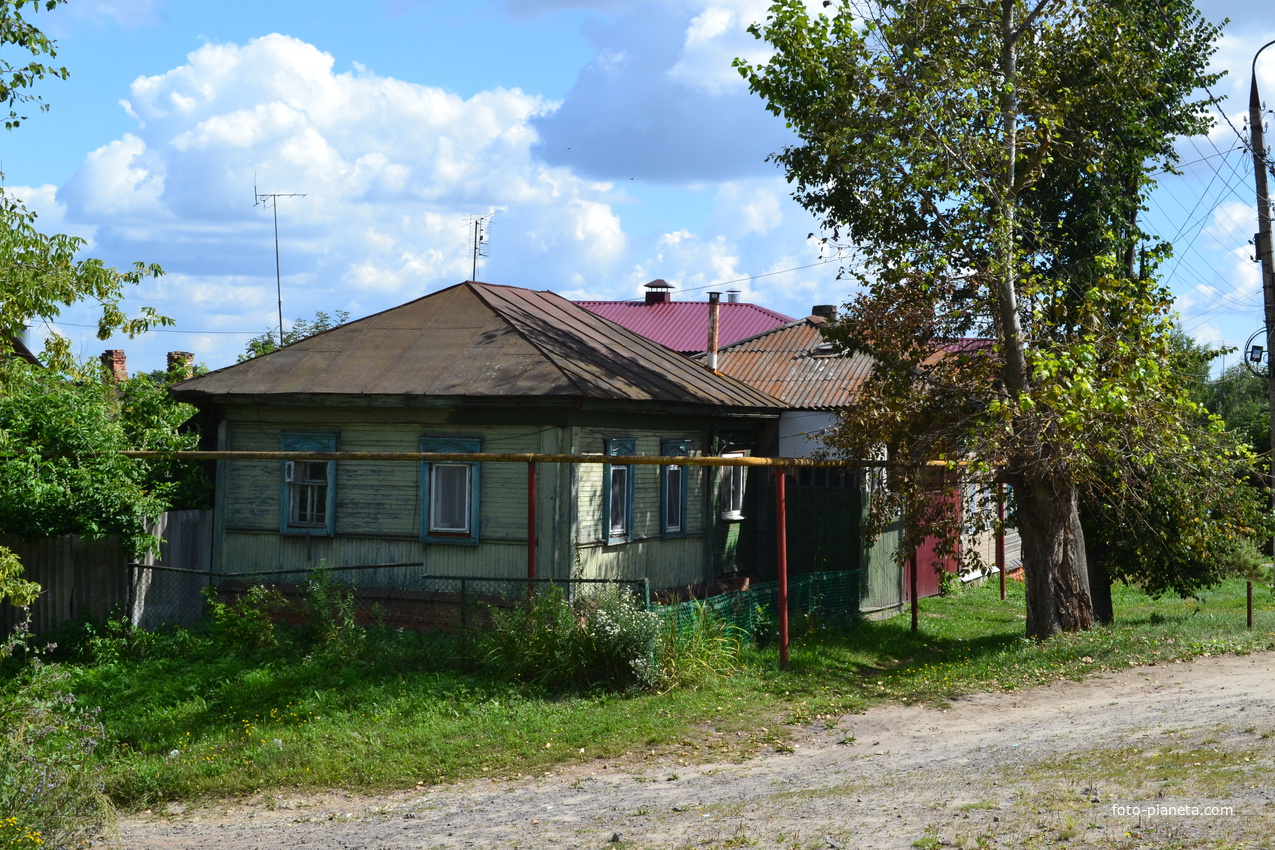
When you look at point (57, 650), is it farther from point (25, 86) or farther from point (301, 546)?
point (25, 86)

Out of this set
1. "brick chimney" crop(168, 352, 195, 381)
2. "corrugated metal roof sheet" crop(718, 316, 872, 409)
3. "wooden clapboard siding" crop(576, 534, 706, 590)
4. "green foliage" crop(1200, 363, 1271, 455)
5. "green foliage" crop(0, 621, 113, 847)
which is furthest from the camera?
"green foliage" crop(1200, 363, 1271, 455)

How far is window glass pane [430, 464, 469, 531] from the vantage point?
14.3 meters

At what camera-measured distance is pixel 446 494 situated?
14.4 meters

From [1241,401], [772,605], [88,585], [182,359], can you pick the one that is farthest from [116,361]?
[1241,401]

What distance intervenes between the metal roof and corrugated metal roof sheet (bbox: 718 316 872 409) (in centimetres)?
174

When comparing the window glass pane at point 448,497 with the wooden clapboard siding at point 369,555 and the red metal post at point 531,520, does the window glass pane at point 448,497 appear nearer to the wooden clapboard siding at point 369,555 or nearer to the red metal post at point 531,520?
the wooden clapboard siding at point 369,555

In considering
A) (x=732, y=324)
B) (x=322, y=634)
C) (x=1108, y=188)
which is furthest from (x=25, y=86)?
(x=732, y=324)

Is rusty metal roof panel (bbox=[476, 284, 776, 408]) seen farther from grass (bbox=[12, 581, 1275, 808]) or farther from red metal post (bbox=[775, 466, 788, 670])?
grass (bbox=[12, 581, 1275, 808])

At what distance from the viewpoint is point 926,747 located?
9.66 meters

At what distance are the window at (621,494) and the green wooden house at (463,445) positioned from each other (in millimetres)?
20

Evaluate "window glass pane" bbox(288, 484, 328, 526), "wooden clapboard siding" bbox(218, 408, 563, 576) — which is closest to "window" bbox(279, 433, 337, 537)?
"window glass pane" bbox(288, 484, 328, 526)

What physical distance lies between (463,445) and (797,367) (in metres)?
9.39

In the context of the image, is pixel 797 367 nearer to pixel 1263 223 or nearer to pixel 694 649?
pixel 1263 223

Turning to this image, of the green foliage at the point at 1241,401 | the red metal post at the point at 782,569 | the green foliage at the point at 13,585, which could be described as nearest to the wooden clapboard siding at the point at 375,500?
the red metal post at the point at 782,569
